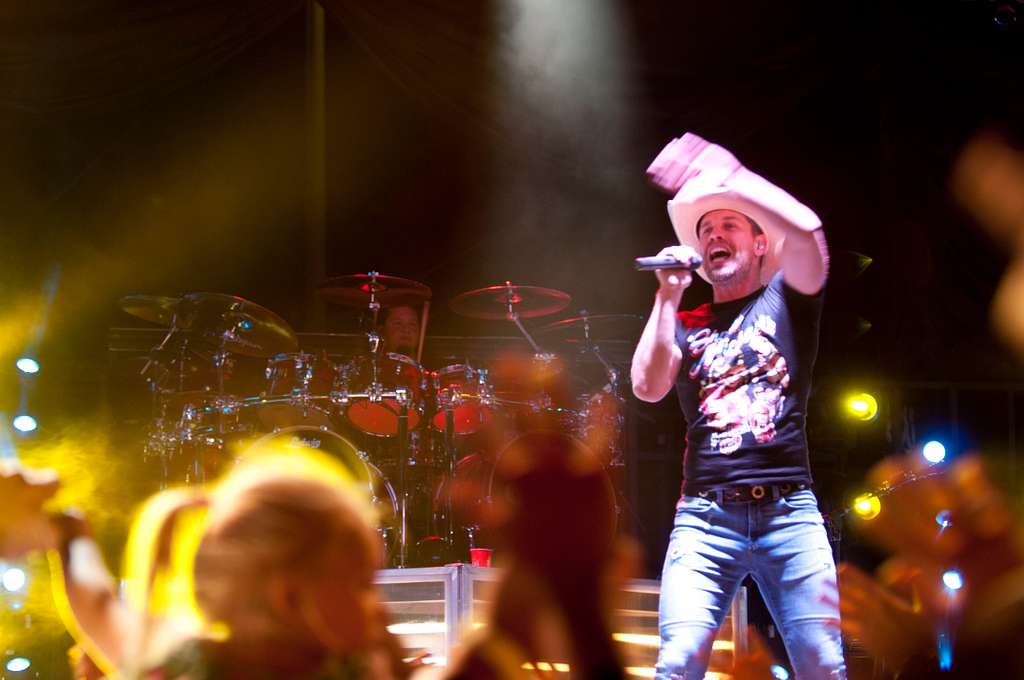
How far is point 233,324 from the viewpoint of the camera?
6156 millimetres

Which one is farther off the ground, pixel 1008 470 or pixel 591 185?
pixel 591 185

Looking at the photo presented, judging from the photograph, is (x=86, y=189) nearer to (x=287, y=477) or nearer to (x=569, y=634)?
(x=287, y=477)

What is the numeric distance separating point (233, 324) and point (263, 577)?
5.20 m

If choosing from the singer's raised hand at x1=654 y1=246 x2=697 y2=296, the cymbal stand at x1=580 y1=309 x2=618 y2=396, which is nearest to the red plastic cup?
the cymbal stand at x1=580 y1=309 x2=618 y2=396

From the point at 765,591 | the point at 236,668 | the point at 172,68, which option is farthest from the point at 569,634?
the point at 172,68

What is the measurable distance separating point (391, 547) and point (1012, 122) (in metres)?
4.56

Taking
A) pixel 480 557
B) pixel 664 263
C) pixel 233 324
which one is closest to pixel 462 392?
pixel 480 557

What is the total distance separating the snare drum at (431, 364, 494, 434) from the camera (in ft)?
21.5

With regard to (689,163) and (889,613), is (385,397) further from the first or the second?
(889,613)

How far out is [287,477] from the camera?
1.19m

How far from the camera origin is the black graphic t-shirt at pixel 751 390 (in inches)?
115

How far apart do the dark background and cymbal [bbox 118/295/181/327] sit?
35 cm

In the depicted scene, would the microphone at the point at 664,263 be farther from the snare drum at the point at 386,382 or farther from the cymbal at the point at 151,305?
the cymbal at the point at 151,305

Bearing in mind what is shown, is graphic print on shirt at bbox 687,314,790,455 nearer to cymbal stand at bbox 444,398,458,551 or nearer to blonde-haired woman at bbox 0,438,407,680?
blonde-haired woman at bbox 0,438,407,680
